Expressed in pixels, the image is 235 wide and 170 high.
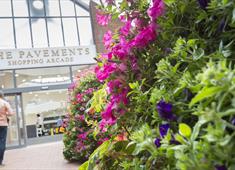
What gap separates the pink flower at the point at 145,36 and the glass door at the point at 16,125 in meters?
13.8

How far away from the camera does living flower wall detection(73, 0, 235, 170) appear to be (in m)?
0.76

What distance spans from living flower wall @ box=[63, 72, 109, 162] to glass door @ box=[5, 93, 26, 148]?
8.76 m

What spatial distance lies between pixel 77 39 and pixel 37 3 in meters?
2.94

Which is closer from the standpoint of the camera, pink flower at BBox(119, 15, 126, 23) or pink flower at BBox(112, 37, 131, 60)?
pink flower at BBox(112, 37, 131, 60)

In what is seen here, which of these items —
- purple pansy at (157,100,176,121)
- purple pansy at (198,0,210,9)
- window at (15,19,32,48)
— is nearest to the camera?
purple pansy at (157,100,176,121)

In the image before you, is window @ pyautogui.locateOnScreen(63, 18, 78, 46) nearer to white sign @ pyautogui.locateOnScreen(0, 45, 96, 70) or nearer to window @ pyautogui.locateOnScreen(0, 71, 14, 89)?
white sign @ pyautogui.locateOnScreen(0, 45, 96, 70)

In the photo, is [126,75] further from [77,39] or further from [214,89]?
[77,39]

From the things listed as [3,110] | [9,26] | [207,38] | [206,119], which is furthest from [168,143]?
[9,26]

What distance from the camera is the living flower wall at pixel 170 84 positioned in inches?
29.9

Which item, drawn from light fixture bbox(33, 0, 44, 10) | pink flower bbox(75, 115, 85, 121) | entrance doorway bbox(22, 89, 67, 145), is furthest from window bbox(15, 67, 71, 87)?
pink flower bbox(75, 115, 85, 121)

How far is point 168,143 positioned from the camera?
91cm

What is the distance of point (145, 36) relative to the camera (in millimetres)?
1383

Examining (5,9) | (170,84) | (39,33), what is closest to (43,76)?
(39,33)

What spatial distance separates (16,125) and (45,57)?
3.66 m
